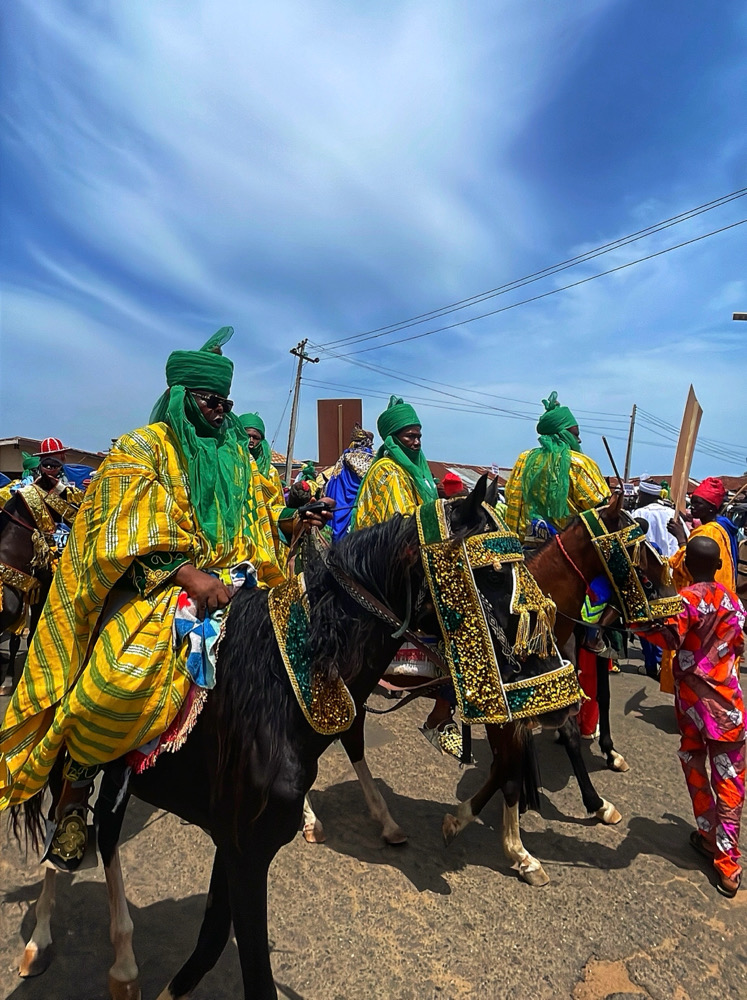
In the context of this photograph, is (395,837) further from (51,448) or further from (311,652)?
(51,448)

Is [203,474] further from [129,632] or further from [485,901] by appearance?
[485,901]

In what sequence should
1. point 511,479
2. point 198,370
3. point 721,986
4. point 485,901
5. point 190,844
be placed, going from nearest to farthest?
point 198,370
point 721,986
point 485,901
point 190,844
point 511,479

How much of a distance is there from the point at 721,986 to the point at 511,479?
3542 millimetres

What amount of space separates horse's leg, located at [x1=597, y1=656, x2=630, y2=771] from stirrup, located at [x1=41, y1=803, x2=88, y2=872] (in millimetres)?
4065

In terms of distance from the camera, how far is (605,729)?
15.6 feet

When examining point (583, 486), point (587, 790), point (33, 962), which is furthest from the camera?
point (583, 486)

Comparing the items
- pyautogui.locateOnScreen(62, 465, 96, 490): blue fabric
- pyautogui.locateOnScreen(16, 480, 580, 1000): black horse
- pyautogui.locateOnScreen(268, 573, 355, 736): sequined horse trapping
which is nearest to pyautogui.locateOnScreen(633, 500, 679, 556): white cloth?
pyautogui.locateOnScreen(16, 480, 580, 1000): black horse

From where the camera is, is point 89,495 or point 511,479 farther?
point 511,479

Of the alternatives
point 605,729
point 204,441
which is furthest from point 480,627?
point 605,729

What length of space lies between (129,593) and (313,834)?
2.40 m

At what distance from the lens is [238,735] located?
1.91 metres

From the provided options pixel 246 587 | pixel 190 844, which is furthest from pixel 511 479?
pixel 190 844

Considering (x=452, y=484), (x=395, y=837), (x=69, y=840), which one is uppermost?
(x=452, y=484)

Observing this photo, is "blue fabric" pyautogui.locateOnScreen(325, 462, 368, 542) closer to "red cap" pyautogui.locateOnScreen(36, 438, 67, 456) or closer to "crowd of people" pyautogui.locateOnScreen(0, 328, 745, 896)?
"crowd of people" pyautogui.locateOnScreen(0, 328, 745, 896)
